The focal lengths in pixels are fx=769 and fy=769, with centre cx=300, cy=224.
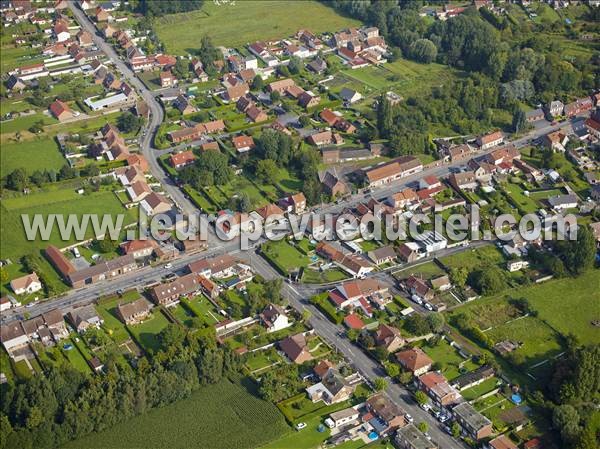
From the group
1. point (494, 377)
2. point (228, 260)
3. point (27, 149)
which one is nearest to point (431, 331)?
point (494, 377)

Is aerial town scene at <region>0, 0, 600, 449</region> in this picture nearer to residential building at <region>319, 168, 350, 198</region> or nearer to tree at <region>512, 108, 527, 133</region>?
residential building at <region>319, 168, 350, 198</region>

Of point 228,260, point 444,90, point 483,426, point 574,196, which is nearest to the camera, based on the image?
point 483,426

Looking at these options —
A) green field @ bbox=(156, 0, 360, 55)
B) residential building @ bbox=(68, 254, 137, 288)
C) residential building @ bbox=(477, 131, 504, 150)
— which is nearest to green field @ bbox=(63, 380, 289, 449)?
residential building @ bbox=(68, 254, 137, 288)

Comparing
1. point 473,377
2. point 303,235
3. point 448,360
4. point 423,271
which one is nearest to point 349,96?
point 303,235

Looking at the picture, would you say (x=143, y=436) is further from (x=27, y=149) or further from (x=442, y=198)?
(x=27, y=149)

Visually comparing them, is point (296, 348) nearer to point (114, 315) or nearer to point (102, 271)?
point (114, 315)
